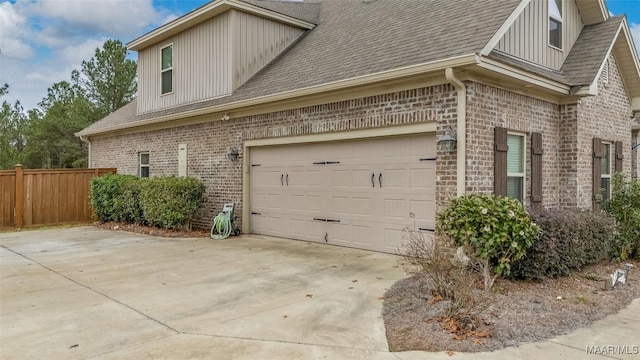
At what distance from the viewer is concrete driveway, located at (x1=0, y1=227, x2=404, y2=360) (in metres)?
3.58

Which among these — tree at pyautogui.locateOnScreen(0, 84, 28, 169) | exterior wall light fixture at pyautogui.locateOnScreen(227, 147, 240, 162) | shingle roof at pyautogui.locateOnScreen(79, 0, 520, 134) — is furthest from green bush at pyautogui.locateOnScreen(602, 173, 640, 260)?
tree at pyautogui.locateOnScreen(0, 84, 28, 169)

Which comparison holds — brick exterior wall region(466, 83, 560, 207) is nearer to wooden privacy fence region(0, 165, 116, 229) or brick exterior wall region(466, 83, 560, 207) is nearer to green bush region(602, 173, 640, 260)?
green bush region(602, 173, 640, 260)

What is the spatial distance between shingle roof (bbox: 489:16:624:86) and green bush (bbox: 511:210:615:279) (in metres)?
2.54

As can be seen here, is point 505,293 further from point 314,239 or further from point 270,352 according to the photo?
point 314,239

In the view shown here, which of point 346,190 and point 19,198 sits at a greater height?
point 346,190

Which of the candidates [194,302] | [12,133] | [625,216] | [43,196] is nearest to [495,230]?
[194,302]

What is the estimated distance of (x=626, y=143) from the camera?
9727 mm

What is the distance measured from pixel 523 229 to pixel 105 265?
597cm

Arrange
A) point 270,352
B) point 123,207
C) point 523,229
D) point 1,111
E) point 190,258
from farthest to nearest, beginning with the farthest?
point 1,111, point 123,207, point 190,258, point 523,229, point 270,352

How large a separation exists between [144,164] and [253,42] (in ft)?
17.5

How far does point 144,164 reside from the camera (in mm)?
13508

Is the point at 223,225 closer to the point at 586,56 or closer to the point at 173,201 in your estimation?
the point at 173,201

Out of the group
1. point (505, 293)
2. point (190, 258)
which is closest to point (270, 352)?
point (505, 293)

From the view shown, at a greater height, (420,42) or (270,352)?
(420,42)
